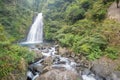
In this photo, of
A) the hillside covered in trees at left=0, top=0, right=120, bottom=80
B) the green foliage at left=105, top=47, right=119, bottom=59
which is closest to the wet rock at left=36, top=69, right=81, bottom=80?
the hillside covered in trees at left=0, top=0, right=120, bottom=80

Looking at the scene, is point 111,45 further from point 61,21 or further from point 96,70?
point 61,21

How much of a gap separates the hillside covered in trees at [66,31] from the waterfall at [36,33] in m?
0.97

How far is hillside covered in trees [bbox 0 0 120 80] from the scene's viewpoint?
1216cm

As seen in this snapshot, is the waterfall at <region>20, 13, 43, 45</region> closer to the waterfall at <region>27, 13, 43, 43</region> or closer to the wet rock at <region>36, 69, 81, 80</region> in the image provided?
the waterfall at <region>27, 13, 43, 43</region>

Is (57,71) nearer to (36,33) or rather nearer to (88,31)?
(88,31)

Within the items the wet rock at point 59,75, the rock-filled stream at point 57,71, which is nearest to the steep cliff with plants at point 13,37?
the rock-filled stream at point 57,71

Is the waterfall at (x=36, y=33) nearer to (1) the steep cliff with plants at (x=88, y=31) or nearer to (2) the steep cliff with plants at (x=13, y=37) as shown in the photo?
(2) the steep cliff with plants at (x=13, y=37)

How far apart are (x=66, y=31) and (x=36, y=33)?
8.65 metres

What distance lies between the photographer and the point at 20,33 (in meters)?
28.3

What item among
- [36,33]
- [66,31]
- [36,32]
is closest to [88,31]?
[66,31]

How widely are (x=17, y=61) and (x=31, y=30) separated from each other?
66.8ft

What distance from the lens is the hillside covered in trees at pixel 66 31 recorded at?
12.2 m

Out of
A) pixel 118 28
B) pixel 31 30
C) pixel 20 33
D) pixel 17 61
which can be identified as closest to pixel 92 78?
pixel 17 61

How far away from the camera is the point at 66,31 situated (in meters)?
23.3
